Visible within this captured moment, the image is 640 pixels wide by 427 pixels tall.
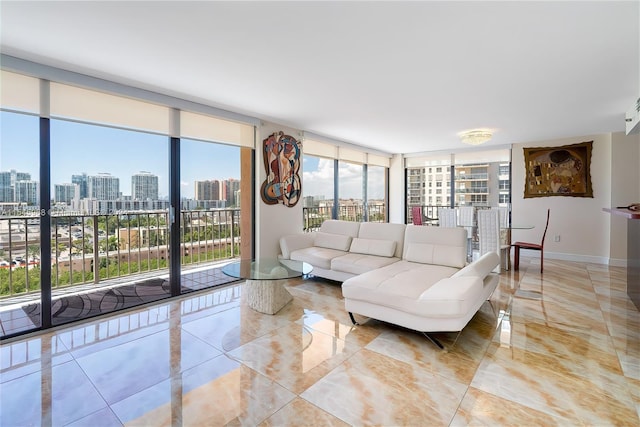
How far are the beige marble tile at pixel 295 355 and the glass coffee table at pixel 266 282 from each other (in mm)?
479

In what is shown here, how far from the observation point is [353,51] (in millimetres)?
2418

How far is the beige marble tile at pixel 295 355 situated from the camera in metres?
2.06

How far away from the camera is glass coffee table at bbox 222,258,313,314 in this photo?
308cm

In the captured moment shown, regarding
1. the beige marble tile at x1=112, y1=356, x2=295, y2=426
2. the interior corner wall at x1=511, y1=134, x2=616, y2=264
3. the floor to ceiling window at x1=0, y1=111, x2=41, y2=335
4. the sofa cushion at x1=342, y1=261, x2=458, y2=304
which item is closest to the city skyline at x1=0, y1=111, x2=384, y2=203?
the floor to ceiling window at x1=0, y1=111, x2=41, y2=335

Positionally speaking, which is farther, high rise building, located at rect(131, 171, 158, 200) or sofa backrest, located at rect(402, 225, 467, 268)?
high rise building, located at rect(131, 171, 158, 200)

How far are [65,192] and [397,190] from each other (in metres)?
6.66

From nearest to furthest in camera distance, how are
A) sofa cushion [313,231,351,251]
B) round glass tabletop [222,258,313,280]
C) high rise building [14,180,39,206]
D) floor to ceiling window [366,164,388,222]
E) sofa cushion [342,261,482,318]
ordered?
sofa cushion [342,261,482,318]
high rise building [14,180,39,206]
round glass tabletop [222,258,313,280]
sofa cushion [313,231,351,251]
floor to ceiling window [366,164,388,222]

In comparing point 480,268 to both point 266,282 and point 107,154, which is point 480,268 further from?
point 107,154

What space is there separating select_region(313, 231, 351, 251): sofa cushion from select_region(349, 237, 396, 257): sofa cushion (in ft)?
0.30

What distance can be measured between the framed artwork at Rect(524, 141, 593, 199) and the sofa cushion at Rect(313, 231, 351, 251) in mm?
4231

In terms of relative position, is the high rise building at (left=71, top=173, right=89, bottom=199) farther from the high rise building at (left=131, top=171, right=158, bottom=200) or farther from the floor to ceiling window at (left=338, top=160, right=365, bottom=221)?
the floor to ceiling window at (left=338, top=160, right=365, bottom=221)

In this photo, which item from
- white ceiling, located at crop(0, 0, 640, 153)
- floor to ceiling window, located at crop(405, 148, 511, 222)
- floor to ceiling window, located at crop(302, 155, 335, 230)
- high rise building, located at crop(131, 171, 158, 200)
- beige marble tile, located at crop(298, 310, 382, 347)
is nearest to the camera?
white ceiling, located at crop(0, 0, 640, 153)

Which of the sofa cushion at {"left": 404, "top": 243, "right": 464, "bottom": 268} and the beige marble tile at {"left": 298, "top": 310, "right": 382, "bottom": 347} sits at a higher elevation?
the sofa cushion at {"left": 404, "top": 243, "right": 464, "bottom": 268}

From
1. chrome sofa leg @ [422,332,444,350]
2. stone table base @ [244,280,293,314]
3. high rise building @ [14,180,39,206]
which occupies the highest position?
high rise building @ [14,180,39,206]
